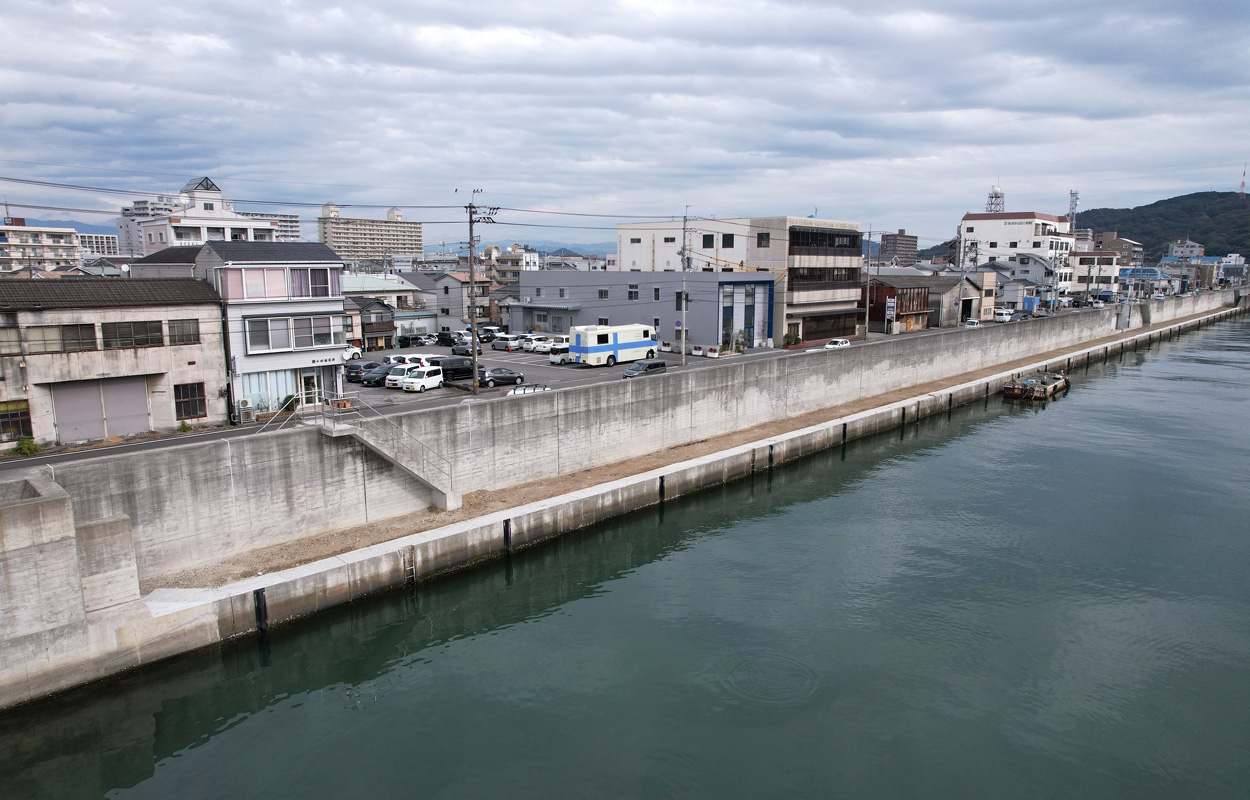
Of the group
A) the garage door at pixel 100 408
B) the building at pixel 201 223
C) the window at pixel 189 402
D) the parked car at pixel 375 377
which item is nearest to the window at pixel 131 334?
the garage door at pixel 100 408

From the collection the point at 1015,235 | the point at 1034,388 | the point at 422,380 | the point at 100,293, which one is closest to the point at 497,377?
the point at 422,380

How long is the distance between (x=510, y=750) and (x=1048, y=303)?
4674 inches

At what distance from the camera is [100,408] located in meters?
27.7

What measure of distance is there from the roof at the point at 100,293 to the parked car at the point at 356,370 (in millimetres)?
12174

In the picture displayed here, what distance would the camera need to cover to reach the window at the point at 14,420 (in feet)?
82.9

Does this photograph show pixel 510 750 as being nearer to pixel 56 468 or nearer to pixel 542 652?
pixel 542 652

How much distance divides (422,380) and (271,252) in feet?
33.4

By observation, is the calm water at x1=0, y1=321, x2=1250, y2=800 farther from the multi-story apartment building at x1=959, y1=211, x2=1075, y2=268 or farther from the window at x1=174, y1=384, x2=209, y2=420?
the multi-story apartment building at x1=959, y1=211, x2=1075, y2=268

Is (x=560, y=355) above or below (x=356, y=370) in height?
above

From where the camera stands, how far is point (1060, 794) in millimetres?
12555

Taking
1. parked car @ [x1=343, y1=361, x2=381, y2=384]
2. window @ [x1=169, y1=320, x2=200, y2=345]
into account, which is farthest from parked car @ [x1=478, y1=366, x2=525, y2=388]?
window @ [x1=169, y1=320, x2=200, y2=345]

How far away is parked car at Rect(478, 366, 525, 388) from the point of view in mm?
40781

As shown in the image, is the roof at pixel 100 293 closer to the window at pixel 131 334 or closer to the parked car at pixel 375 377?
the window at pixel 131 334

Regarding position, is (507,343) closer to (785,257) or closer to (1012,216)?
(785,257)
